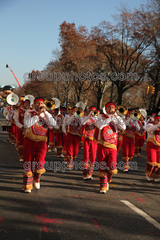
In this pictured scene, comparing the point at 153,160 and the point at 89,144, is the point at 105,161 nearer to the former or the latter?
the point at 89,144

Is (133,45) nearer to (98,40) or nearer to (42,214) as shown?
(98,40)

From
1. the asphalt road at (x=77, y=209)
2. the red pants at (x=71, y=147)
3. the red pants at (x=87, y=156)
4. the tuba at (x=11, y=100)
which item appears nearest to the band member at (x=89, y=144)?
the red pants at (x=87, y=156)

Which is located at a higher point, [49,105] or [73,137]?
[49,105]

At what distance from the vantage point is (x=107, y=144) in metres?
5.82

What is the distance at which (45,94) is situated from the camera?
47.3 metres

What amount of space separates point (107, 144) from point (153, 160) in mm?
1848

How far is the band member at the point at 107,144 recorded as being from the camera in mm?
5797

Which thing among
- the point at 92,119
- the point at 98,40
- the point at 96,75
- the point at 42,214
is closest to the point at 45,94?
the point at 96,75

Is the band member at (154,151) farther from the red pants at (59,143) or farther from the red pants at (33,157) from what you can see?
the red pants at (59,143)

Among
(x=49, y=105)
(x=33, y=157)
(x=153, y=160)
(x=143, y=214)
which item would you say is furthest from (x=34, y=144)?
(x=153, y=160)

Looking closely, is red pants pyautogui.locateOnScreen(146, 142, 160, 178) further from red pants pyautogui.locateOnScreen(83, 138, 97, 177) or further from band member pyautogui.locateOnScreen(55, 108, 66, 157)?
band member pyautogui.locateOnScreen(55, 108, 66, 157)

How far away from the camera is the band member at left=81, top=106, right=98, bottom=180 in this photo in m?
7.05

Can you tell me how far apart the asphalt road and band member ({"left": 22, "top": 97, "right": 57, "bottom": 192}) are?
40 cm

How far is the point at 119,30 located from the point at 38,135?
16.3 meters
